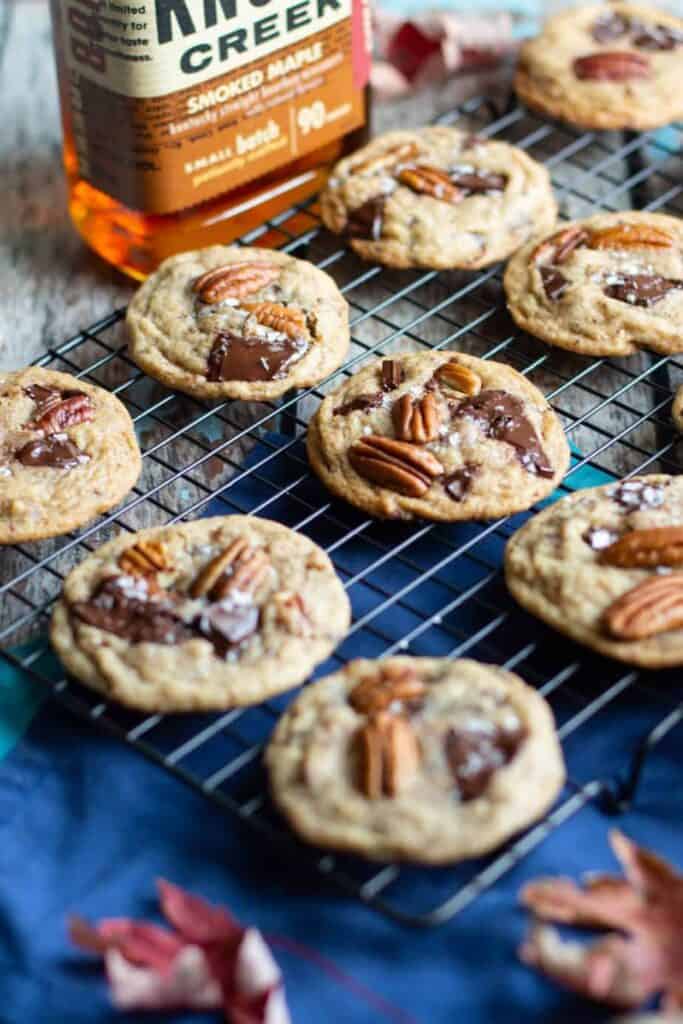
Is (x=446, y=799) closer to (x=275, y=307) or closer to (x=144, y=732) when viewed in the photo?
(x=144, y=732)

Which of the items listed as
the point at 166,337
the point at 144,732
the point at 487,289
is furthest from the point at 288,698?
the point at 487,289

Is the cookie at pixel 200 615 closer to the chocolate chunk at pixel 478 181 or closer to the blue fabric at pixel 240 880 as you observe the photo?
the blue fabric at pixel 240 880

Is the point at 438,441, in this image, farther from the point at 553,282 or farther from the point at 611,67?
the point at 611,67

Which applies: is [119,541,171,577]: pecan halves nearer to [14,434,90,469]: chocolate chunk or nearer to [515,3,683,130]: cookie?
[14,434,90,469]: chocolate chunk

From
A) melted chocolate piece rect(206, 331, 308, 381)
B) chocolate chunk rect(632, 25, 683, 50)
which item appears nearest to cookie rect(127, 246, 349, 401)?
melted chocolate piece rect(206, 331, 308, 381)

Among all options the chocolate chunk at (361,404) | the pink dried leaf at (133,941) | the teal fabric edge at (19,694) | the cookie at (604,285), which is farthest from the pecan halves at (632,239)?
the pink dried leaf at (133,941)

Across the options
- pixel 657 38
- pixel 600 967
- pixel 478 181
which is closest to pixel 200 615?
pixel 600 967
